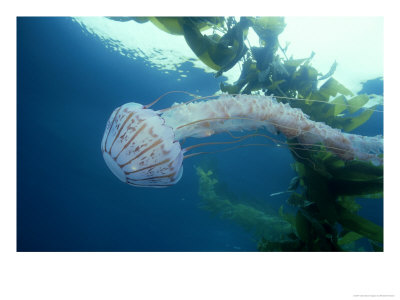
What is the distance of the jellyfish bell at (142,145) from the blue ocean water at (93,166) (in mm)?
2028

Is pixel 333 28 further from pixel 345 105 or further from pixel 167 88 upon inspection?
pixel 167 88

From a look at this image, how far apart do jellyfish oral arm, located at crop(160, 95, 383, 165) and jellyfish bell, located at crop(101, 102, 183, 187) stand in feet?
0.80

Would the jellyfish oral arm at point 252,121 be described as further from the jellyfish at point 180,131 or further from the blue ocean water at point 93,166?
the blue ocean water at point 93,166

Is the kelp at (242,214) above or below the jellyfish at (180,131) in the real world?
below

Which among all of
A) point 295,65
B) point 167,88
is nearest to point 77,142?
point 167,88

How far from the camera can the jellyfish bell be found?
1.54 metres

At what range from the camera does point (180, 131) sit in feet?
5.96

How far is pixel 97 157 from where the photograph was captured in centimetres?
1552

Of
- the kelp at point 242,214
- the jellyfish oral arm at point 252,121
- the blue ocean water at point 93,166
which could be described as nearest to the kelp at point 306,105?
the jellyfish oral arm at point 252,121

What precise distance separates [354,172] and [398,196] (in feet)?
1.54

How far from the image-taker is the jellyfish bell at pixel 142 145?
1.54m

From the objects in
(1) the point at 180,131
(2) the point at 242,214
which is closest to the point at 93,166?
(2) the point at 242,214

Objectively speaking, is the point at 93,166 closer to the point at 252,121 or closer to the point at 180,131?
the point at 180,131
